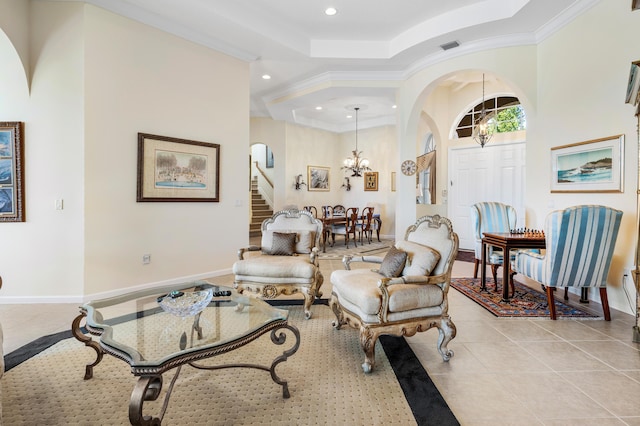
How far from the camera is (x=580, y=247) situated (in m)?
3.10

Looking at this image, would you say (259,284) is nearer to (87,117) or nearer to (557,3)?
(87,117)

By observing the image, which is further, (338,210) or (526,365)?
(338,210)

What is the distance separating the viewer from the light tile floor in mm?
1812

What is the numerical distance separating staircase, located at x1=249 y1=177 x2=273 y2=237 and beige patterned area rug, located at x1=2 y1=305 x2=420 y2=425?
276 inches

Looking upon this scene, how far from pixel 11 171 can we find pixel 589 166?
652 cm

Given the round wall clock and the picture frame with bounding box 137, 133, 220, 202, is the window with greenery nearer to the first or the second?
the round wall clock

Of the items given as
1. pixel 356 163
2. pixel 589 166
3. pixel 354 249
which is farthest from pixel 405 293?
pixel 356 163

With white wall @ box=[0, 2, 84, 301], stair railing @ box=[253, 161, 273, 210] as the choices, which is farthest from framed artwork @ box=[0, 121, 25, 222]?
stair railing @ box=[253, 161, 273, 210]

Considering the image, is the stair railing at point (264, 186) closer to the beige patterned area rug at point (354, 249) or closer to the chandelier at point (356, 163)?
the chandelier at point (356, 163)

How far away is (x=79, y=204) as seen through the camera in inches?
141

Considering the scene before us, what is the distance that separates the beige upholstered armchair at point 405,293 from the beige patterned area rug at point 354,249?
3813mm

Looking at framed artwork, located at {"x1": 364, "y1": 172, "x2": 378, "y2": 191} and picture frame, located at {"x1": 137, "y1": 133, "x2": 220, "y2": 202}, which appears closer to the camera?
picture frame, located at {"x1": 137, "y1": 133, "x2": 220, "y2": 202}

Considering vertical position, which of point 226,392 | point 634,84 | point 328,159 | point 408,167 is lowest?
point 226,392

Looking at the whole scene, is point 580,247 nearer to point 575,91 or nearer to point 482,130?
point 575,91
